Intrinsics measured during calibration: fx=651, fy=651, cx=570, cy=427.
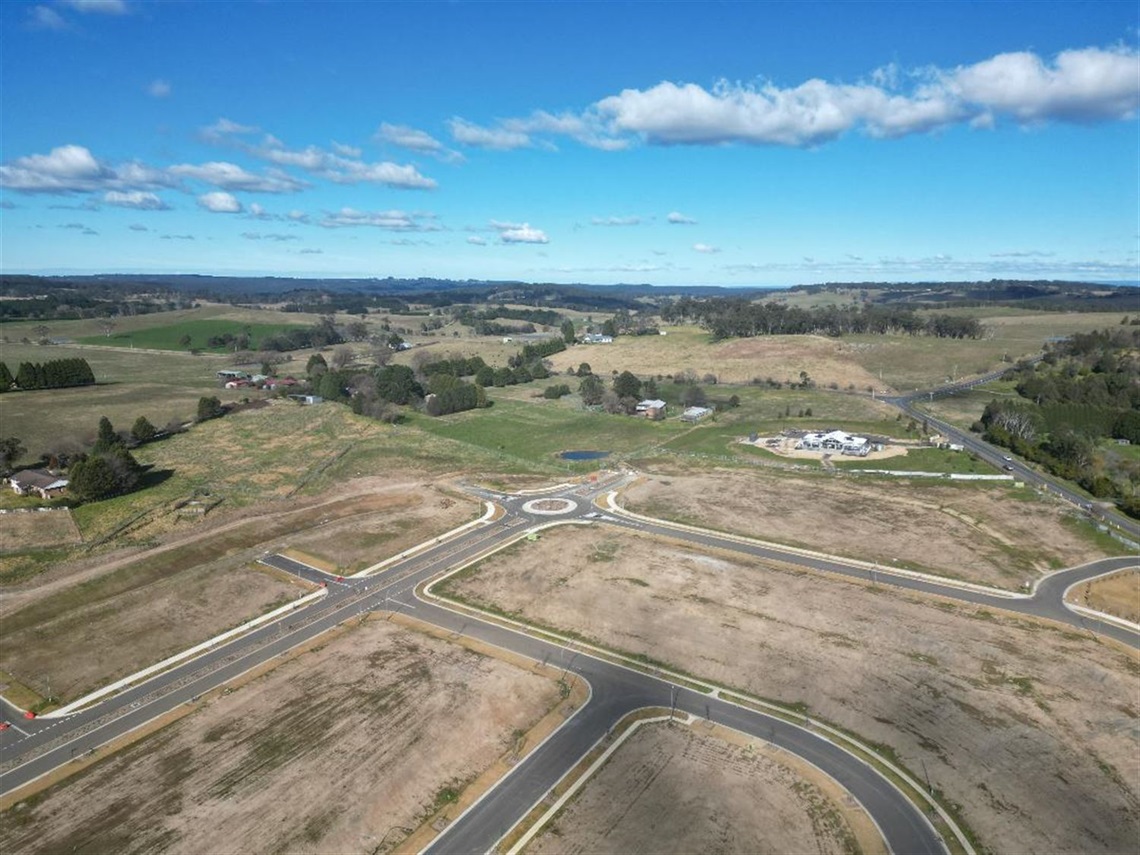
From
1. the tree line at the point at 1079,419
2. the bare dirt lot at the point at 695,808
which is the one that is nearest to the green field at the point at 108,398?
the bare dirt lot at the point at 695,808

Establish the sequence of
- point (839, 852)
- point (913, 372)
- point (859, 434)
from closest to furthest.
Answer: point (839, 852), point (859, 434), point (913, 372)

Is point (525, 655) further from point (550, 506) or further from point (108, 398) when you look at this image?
point (108, 398)

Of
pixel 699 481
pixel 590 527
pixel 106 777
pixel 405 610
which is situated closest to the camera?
pixel 106 777

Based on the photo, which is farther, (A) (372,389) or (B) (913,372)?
(B) (913,372)

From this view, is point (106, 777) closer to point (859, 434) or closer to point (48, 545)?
point (48, 545)

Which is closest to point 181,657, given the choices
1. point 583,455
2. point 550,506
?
point 550,506

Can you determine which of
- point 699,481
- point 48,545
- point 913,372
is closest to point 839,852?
point 699,481

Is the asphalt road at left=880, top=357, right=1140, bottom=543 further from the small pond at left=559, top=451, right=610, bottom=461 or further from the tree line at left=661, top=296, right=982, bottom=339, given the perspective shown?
the tree line at left=661, top=296, right=982, bottom=339

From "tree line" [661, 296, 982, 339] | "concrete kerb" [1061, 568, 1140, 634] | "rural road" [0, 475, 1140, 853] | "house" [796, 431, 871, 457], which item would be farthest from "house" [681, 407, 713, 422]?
"tree line" [661, 296, 982, 339]
